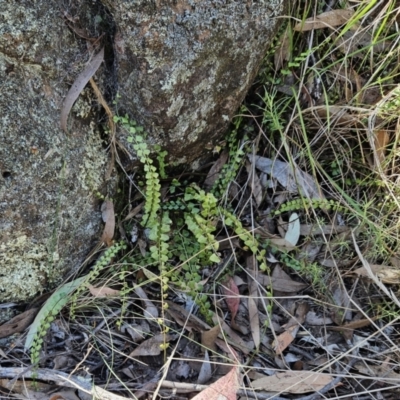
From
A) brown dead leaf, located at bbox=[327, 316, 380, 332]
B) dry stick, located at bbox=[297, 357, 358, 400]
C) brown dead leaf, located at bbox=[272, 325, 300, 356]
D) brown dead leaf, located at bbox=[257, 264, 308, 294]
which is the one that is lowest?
dry stick, located at bbox=[297, 357, 358, 400]

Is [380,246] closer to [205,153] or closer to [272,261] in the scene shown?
[272,261]

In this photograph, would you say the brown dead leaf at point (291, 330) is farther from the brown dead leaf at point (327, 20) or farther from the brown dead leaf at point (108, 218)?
the brown dead leaf at point (327, 20)

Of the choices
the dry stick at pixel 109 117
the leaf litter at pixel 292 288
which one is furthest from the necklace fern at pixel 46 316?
the dry stick at pixel 109 117

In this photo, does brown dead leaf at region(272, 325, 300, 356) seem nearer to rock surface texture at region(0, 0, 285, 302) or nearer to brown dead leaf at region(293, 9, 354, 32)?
rock surface texture at region(0, 0, 285, 302)

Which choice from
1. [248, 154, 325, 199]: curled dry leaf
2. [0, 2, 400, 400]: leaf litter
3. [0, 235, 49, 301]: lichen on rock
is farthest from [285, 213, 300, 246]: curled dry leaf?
[0, 235, 49, 301]: lichen on rock

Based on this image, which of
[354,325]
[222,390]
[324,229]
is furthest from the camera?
[324,229]

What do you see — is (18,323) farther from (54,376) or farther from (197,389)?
(197,389)

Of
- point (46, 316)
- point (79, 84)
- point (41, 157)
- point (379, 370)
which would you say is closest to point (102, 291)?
point (46, 316)

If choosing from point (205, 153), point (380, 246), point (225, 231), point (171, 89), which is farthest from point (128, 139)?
point (380, 246)
